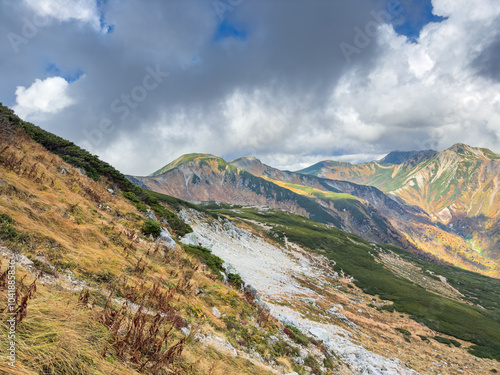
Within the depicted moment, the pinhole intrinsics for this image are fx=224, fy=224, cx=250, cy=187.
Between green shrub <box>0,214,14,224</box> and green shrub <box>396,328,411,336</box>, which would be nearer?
green shrub <box>0,214,14,224</box>

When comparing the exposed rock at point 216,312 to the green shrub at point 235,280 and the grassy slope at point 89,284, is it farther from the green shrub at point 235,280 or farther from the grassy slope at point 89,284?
the green shrub at point 235,280

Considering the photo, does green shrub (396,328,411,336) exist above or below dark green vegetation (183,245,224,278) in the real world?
above

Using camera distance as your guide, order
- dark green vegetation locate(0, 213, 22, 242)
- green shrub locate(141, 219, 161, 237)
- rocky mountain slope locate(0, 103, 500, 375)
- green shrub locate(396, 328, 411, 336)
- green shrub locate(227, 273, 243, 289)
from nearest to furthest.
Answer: rocky mountain slope locate(0, 103, 500, 375)
dark green vegetation locate(0, 213, 22, 242)
green shrub locate(141, 219, 161, 237)
green shrub locate(227, 273, 243, 289)
green shrub locate(396, 328, 411, 336)

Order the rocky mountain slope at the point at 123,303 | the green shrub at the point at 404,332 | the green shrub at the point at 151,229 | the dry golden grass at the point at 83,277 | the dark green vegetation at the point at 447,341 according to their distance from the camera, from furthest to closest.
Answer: the dark green vegetation at the point at 447,341 < the green shrub at the point at 404,332 < the green shrub at the point at 151,229 < the rocky mountain slope at the point at 123,303 < the dry golden grass at the point at 83,277

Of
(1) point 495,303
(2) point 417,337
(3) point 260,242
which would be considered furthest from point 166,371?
(1) point 495,303

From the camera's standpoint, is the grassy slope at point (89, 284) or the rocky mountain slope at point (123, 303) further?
the rocky mountain slope at point (123, 303)

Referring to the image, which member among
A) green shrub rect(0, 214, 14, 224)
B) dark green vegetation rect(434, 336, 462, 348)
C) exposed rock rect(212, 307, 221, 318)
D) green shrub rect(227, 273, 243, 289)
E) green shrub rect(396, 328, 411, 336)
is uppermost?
dark green vegetation rect(434, 336, 462, 348)

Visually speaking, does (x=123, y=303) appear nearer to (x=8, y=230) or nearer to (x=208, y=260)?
(x=8, y=230)

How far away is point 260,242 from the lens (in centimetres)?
7006

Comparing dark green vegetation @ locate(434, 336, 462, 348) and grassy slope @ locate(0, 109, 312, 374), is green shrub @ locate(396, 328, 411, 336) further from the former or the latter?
grassy slope @ locate(0, 109, 312, 374)

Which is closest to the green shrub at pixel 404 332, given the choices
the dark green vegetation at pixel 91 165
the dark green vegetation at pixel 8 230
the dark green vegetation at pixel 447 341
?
the dark green vegetation at pixel 447 341

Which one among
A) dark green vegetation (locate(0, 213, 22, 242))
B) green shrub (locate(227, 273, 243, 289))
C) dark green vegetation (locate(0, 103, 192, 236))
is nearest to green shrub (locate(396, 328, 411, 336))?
green shrub (locate(227, 273, 243, 289))

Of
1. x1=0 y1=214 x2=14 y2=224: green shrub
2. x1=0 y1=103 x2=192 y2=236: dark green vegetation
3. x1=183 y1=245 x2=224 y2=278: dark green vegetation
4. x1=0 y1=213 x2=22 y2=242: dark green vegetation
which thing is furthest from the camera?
x1=0 y1=103 x2=192 y2=236: dark green vegetation

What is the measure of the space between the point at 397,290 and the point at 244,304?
6152 cm
